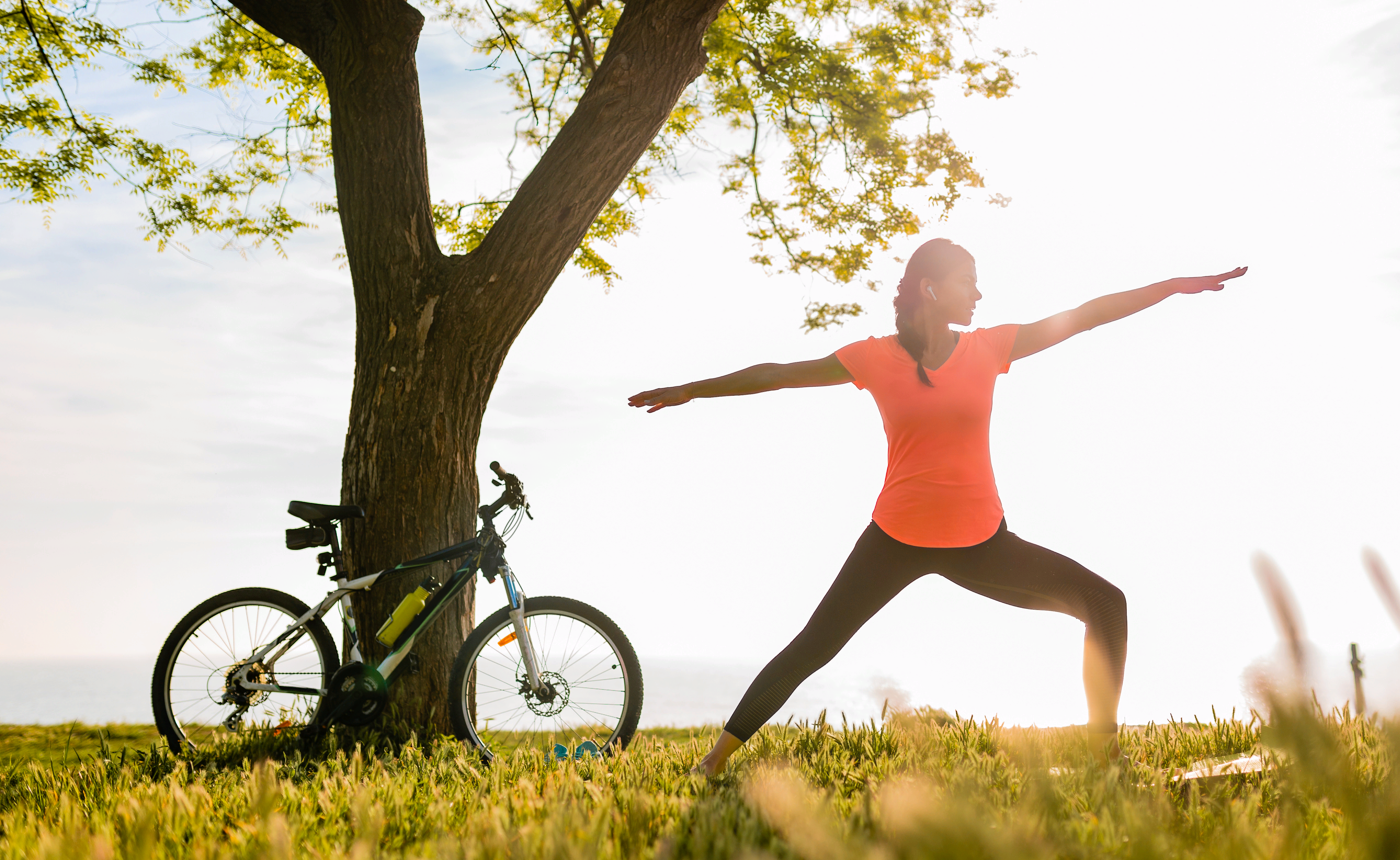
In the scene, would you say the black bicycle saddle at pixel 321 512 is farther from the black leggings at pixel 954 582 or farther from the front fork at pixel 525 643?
the black leggings at pixel 954 582

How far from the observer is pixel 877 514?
382cm

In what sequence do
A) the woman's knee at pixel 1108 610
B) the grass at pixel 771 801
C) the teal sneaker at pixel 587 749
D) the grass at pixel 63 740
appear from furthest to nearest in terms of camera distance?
the grass at pixel 63 740 < the teal sneaker at pixel 587 749 < the woman's knee at pixel 1108 610 < the grass at pixel 771 801

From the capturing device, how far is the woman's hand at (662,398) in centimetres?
407

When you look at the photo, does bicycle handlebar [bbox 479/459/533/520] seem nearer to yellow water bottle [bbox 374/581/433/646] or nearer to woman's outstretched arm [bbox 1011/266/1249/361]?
yellow water bottle [bbox 374/581/433/646]

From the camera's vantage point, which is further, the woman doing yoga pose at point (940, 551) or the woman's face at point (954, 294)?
the woman's face at point (954, 294)

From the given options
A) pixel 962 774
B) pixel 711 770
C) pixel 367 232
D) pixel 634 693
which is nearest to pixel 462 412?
pixel 367 232

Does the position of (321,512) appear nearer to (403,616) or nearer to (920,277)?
(403,616)

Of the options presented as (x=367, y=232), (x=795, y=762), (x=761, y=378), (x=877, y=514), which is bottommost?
(x=795, y=762)

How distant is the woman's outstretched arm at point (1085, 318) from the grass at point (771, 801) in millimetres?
1765

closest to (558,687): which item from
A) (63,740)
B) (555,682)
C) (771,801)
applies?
(555,682)

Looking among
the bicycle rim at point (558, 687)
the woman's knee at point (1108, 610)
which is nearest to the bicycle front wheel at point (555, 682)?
the bicycle rim at point (558, 687)

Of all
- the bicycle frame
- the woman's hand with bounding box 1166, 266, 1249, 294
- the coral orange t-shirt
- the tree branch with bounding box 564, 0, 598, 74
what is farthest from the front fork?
the tree branch with bounding box 564, 0, 598, 74

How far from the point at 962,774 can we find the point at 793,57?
7.67 meters

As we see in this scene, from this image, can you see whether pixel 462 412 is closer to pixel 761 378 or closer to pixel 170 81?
pixel 761 378
